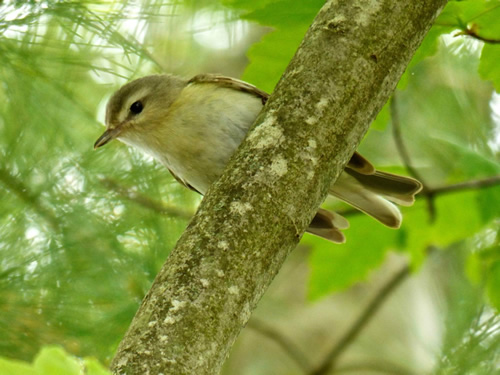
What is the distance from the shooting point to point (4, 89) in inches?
101

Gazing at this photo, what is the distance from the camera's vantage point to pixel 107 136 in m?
2.88

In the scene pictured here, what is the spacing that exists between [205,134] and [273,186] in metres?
1.45

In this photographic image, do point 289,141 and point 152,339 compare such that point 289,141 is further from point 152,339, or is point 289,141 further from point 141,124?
point 141,124

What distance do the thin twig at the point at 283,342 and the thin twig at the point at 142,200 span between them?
0.75 meters

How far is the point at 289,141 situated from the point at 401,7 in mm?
431

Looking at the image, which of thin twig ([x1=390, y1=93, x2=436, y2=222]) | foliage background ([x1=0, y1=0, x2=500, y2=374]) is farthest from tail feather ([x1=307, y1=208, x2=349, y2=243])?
thin twig ([x1=390, y1=93, x2=436, y2=222])

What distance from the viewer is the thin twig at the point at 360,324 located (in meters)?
3.29

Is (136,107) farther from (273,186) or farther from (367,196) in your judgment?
(273,186)

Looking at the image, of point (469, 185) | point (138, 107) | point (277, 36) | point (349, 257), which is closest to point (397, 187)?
point (469, 185)

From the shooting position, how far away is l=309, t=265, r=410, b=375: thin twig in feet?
10.8

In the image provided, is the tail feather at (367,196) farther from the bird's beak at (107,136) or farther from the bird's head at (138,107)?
the bird's beak at (107,136)

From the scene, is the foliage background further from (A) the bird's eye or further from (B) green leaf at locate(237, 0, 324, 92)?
(A) the bird's eye

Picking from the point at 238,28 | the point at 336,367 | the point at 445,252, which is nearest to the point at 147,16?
the point at 238,28

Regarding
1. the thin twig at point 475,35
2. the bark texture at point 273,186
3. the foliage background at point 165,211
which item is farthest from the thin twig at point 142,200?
the thin twig at point 475,35
